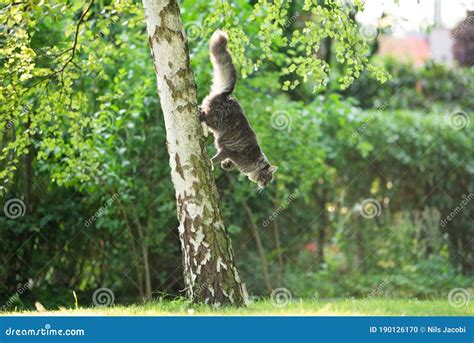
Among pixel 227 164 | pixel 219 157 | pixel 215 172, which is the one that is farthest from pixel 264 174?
pixel 215 172

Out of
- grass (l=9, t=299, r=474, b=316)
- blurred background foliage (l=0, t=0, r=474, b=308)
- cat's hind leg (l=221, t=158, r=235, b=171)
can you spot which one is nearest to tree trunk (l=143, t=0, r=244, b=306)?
grass (l=9, t=299, r=474, b=316)

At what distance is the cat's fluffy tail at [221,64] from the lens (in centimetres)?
455

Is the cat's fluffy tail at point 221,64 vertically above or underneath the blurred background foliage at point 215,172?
above

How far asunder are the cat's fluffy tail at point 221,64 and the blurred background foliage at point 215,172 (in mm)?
561

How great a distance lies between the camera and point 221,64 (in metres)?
4.66

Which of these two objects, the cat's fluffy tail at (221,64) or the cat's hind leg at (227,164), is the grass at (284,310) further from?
the cat's fluffy tail at (221,64)

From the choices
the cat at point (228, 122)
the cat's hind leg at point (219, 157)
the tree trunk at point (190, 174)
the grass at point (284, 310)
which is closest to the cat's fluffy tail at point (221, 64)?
the cat at point (228, 122)

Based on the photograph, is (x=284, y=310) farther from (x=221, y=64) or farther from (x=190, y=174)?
(x=221, y=64)

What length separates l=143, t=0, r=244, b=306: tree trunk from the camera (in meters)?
4.56

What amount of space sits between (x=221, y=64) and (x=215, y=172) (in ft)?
7.67

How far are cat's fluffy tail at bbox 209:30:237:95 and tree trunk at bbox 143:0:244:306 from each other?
0.71ft

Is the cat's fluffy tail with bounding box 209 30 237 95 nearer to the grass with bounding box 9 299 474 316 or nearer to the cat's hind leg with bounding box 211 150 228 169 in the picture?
the cat's hind leg with bounding box 211 150 228 169

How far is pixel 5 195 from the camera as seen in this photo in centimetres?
659
